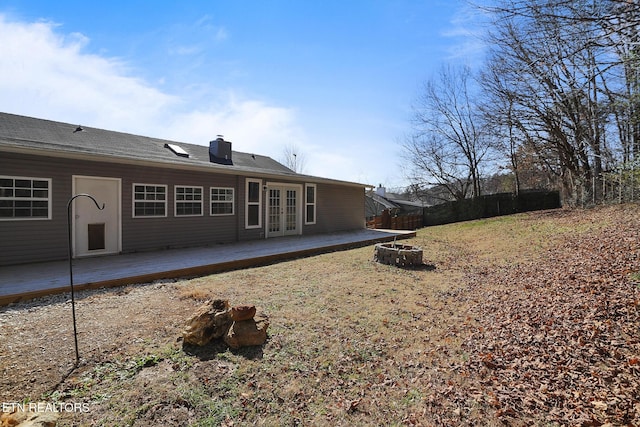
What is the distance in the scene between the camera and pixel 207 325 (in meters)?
3.11

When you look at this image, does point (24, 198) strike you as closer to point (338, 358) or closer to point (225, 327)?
point (225, 327)

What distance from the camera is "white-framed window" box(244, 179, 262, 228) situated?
976 centimetres

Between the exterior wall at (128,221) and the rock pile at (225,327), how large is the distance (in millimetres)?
5126

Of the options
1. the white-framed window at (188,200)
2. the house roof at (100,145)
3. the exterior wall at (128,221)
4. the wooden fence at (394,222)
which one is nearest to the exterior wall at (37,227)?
the exterior wall at (128,221)

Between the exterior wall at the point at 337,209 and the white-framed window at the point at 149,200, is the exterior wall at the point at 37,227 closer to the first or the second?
the white-framed window at the point at 149,200

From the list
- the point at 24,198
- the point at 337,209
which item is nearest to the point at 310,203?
the point at 337,209

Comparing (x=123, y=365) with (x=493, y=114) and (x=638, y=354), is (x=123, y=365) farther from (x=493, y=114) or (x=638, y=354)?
(x=493, y=114)

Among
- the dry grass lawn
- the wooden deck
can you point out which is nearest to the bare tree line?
the dry grass lawn

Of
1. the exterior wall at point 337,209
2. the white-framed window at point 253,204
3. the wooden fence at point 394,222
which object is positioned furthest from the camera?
the wooden fence at point 394,222

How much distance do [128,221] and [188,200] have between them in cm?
153

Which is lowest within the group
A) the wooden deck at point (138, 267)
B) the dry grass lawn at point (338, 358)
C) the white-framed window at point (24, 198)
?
the dry grass lawn at point (338, 358)

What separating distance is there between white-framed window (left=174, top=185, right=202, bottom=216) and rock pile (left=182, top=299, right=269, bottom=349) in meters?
5.60

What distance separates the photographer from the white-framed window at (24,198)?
227 inches

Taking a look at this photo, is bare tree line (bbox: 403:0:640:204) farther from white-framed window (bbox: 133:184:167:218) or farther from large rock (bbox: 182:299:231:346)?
white-framed window (bbox: 133:184:167:218)
